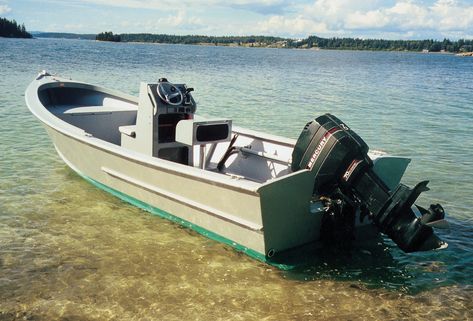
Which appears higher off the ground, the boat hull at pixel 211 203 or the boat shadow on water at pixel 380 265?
the boat hull at pixel 211 203

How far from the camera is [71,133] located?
7.63m

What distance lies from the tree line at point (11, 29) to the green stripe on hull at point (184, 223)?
137 m

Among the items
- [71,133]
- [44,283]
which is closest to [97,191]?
[71,133]

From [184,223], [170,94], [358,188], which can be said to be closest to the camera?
[358,188]

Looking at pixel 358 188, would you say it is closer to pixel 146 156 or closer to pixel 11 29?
pixel 146 156

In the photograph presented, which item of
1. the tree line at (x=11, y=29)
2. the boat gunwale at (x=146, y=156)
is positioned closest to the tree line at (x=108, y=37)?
the tree line at (x=11, y=29)

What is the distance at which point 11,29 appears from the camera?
130m

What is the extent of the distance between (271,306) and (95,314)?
175 cm

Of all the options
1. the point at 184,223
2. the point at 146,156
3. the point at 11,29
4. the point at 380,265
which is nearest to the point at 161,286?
the point at 184,223

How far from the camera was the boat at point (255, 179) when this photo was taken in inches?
202

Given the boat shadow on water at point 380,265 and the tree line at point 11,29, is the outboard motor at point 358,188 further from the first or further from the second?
the tree line at point 11,29

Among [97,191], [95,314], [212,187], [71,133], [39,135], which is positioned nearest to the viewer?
[95,314]

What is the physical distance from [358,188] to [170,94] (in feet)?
10.5

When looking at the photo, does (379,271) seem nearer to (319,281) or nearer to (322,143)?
(319,281)
